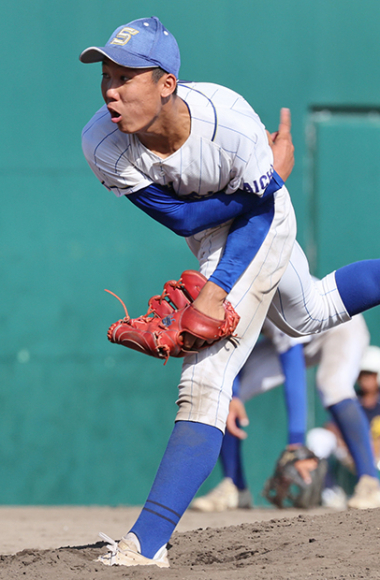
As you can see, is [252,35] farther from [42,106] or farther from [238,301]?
[238,301]

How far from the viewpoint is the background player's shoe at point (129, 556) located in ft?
7.61

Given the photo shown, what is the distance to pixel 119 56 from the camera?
2.33 meters

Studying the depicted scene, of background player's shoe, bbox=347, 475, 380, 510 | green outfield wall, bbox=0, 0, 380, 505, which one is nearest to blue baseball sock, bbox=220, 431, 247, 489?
green outfield wall, bbox=0, 0, 380, 505

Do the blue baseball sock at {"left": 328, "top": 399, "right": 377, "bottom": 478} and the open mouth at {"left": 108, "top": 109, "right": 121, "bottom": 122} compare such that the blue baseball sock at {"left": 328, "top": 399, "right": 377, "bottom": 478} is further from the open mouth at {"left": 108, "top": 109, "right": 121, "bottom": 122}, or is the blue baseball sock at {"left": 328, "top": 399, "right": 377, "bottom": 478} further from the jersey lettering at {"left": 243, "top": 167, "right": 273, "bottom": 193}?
the open mouth at {"left": 108, "top": 109, "right": 121, "bottom": 122}

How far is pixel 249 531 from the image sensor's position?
295cm

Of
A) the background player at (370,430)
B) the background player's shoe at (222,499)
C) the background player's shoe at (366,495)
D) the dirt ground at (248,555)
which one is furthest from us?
the background player at (370,430)

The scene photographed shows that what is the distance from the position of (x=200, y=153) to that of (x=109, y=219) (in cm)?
337

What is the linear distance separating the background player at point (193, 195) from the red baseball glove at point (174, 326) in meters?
0.04

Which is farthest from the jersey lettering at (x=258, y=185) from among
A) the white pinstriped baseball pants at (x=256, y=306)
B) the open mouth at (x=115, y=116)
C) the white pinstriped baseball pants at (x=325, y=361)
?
the white pinstriped baseball pants at (x=325, y=361)

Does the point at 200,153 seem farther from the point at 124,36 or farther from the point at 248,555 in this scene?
the point at 248,555

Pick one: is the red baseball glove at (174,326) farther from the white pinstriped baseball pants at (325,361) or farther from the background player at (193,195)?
the white pinstriped baseball pants at (325,361)

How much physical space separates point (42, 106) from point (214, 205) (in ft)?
11.8

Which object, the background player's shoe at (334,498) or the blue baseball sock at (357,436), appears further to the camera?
the background player's shoe at (334,498)

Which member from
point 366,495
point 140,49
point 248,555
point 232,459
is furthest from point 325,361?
point 140,49
